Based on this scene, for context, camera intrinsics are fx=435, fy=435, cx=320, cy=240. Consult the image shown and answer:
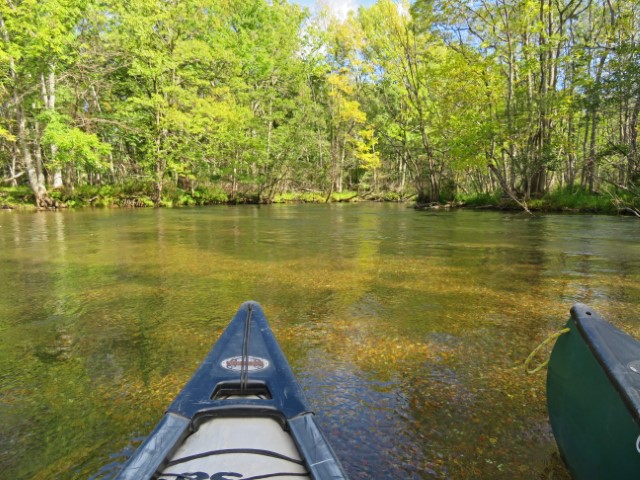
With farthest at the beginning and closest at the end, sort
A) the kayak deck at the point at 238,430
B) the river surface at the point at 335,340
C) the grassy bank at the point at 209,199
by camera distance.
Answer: the grassy bank at the point at 209,199, the river surface at the point at 335,340, the kayak deck at the point at 238,430

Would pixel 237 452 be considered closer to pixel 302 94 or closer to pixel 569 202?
pixel 569 202

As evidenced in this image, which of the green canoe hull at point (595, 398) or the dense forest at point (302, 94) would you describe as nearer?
the green canoe hull at point (595, 398)

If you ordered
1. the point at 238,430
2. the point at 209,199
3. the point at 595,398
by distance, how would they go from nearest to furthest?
1. the point at 595,398
2. the point at 238,430
3. the point at 209,199

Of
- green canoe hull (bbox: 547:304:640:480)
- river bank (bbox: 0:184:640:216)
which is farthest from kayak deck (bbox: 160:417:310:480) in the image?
river bank (bbox: 0:184:640:216)

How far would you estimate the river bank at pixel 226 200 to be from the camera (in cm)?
1839

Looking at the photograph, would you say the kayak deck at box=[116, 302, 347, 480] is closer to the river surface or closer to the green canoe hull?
the river surface

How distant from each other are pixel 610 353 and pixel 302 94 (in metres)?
33.7

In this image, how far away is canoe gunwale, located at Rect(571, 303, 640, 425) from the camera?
4.51 ft

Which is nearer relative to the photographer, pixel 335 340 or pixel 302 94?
pixel 335 340

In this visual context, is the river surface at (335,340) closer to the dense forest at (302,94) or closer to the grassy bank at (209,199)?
the dense forest at (302,94)

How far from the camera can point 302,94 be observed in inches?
1305

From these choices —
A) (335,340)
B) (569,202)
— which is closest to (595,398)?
(335,340)

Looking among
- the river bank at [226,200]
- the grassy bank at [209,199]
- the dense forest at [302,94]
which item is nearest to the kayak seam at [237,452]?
the dense forest at [302,94]

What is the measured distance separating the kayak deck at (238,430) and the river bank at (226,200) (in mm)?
15879
